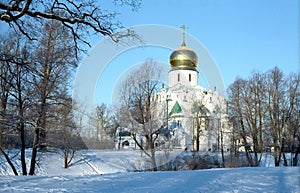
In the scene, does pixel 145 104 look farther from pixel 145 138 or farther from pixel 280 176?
pixel 280 176

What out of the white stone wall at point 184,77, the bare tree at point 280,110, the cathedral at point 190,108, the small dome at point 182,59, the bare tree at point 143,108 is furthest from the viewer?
the white stone wall at point 184,77

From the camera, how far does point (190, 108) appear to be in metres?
38.6

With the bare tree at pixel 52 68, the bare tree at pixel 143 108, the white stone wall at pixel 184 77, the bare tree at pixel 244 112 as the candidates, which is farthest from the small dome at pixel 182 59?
the bare tree at pixel 52 68

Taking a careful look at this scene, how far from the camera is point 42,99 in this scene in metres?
10.9

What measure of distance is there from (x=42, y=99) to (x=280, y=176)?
7661 mm

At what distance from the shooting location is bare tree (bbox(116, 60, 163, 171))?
19.7m

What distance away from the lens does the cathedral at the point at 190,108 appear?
34500 millimetres

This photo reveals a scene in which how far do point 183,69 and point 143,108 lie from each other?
789 inches

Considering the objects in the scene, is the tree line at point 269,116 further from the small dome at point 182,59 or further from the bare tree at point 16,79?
the bare tree at point 16,79

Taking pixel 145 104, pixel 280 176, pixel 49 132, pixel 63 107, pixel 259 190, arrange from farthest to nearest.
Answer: pixel 145 104
pixel 49 132
pixel 63 107
pixel 280 176
pixel 259 190

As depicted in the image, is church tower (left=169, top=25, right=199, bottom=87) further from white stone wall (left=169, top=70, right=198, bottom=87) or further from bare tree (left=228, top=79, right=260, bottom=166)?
bare tree (left=228, top=79, right=260, bottom=166)

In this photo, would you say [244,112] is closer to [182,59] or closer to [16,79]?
[182,59]

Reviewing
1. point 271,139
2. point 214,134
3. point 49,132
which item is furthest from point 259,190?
point 214,134

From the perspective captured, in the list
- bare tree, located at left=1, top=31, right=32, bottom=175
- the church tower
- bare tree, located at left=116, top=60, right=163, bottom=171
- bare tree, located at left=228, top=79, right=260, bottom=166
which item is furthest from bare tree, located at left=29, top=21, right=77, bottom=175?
the church tower
